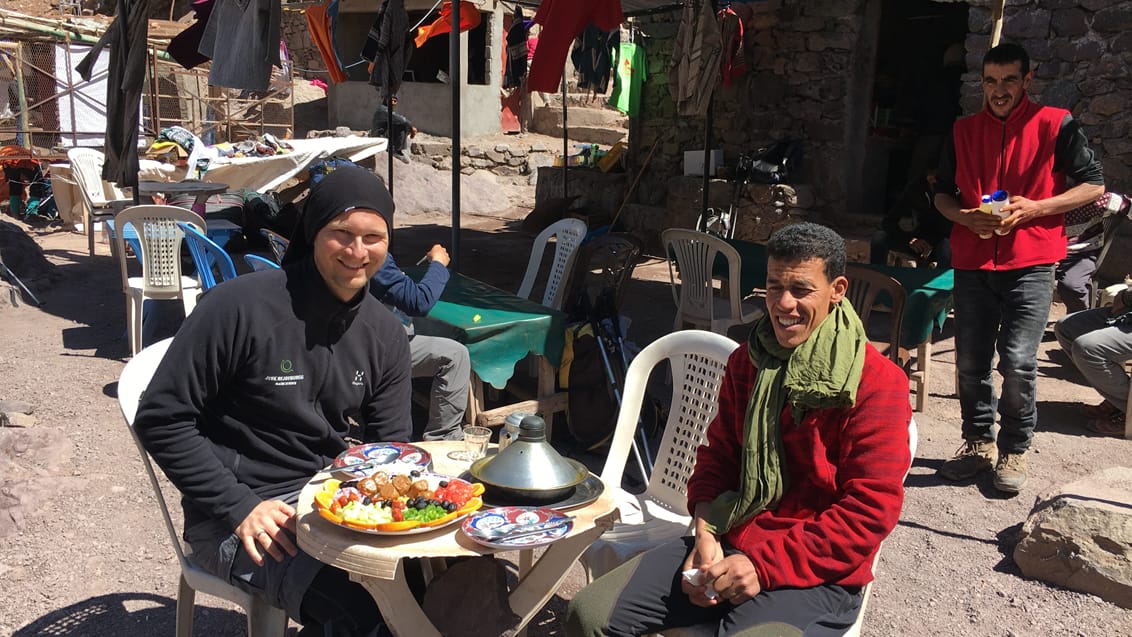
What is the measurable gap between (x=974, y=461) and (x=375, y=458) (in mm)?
3129

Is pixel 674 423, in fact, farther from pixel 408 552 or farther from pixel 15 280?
pixel 15 280

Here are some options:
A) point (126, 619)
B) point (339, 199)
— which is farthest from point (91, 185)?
point (339, 199)

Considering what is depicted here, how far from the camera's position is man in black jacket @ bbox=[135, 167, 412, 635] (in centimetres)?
210

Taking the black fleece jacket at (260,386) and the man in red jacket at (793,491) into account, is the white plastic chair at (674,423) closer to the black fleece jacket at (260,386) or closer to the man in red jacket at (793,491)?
the man in red jacket at (793,491)

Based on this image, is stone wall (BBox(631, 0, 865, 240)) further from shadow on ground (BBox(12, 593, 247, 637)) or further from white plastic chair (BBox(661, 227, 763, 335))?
shadow on ground (BBox(12, 593, 247, 637))

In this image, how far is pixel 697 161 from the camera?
1027 centimetres

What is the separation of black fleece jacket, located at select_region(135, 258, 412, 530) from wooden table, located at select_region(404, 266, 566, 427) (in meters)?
1.74

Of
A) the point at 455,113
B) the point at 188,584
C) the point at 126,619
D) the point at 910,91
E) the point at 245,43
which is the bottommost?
the point at 126,619

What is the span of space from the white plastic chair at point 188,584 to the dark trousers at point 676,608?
0.73 m

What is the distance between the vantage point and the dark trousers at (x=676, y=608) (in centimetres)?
202

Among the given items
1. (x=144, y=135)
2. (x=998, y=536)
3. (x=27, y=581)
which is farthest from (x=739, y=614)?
(x=144, y=135)

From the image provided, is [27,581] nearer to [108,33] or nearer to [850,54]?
[108,33]

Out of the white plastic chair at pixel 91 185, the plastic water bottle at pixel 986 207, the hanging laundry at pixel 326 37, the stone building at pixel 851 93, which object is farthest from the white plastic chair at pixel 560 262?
the white plastic chair at pixel 91 185

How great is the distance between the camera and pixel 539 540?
1892mm
